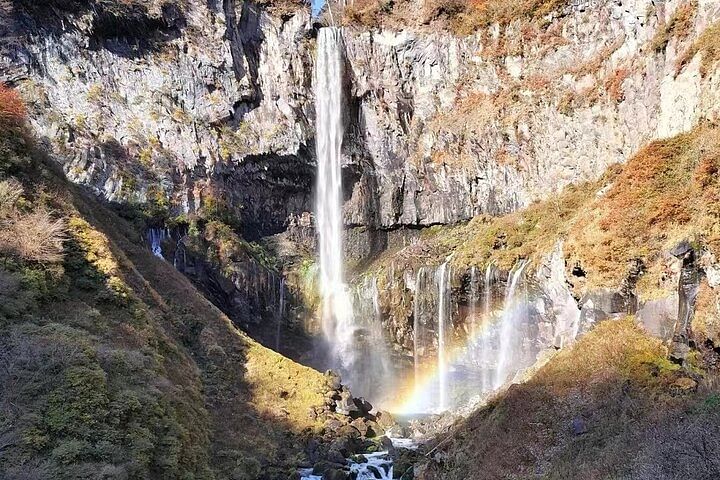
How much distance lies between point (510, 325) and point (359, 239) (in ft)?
49.2

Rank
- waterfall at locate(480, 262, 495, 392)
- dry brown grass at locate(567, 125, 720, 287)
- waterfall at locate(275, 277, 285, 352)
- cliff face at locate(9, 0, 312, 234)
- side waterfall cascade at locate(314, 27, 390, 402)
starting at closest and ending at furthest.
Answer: dry brown grass at locate(567, 125, 720, 287)
waterfall at locate(480, 262, 495, 392)
cliff face at locate(9, 0, 312, 234)
side waterfall cascade at locate(314, 27, 390, 402)
waterfall at locate(275, 277, 285, 352)

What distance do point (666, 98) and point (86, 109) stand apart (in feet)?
109

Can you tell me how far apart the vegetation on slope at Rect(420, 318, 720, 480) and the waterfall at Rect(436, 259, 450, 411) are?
1237 cm

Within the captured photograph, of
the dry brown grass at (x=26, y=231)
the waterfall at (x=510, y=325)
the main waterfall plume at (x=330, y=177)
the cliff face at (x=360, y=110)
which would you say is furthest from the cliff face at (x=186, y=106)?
the waterfall at (x=510, y=325)

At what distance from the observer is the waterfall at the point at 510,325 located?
85.7 ft

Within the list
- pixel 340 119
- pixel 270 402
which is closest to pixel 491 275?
pixel 270 402

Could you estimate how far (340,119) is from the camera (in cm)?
3881

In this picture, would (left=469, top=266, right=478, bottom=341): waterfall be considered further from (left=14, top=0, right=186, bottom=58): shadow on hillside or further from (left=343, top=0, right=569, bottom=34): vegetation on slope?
(left=14, top=0, right=186, bottom=58): shadow on hillside

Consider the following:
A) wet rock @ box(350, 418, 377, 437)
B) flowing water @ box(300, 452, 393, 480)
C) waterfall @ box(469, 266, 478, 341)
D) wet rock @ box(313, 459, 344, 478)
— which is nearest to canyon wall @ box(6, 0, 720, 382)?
waterfall @ box(469, 266, 478, 341)

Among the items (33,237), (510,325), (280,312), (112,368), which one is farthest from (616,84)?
(33,237)

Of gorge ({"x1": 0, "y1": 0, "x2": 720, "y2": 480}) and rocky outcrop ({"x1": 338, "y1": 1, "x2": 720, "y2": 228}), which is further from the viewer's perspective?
rocky outcrop ({"x1": 338, "y1": 1, "x2": 720, "y2": 228})

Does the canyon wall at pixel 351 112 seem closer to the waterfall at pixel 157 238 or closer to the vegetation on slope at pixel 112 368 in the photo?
the waterfall at pixel 157 238

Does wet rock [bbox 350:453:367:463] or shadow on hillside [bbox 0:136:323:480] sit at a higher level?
shadow on hillside [bbox 0:136:323:480]

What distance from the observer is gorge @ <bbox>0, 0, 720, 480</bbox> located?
12.8 meters
